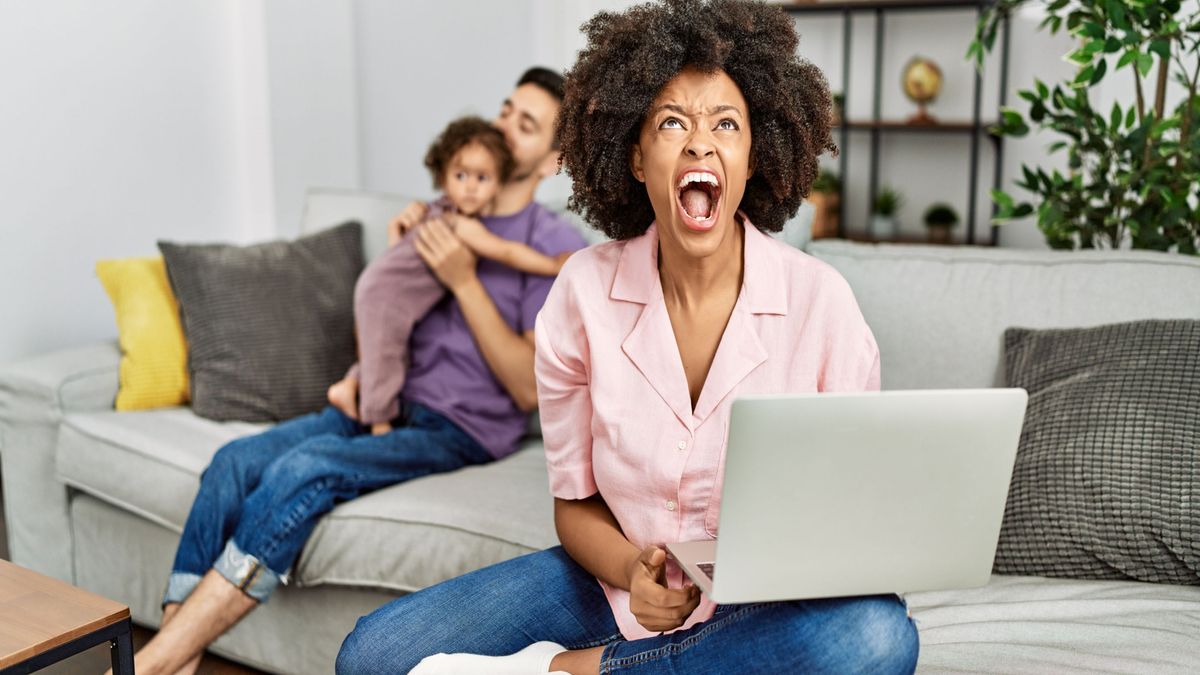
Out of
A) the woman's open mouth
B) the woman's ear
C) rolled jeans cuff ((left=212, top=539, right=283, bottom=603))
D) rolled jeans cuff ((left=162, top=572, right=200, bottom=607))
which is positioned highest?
the woman's ear

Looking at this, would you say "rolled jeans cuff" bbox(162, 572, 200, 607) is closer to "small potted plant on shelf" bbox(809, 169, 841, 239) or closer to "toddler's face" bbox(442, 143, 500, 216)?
"toddler's face" bbox(442, 143, 500, 216)

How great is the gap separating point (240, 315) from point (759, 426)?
1671mm

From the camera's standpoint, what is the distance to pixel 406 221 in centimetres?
A: 242

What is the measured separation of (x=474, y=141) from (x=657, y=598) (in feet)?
4.10

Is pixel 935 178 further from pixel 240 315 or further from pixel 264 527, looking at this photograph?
pixel 264 527

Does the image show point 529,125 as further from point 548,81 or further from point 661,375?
point 661,375

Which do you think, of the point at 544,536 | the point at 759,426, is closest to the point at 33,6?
the point at 544,536

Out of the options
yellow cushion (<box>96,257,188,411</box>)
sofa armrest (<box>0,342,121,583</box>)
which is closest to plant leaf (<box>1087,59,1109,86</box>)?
yellow cushion (<box>96,257,188,411</box>)

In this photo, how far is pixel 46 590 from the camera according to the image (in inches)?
Answer: 62.5

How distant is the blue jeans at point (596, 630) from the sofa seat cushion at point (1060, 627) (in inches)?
11.1

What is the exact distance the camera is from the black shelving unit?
4.66m

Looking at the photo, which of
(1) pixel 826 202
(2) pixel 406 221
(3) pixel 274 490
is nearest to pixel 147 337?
(2) pixel 406 221

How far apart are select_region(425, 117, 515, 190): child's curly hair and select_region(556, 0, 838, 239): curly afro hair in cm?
79

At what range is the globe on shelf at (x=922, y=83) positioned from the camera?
4.85m
